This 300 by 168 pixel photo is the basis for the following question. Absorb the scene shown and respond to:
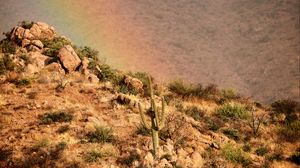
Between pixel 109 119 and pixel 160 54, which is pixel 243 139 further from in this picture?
pixel 160 54

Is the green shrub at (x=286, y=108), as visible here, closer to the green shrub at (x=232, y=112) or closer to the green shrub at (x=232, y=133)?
the green shrub at (x=232, y=112)

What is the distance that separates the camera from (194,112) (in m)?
17.2

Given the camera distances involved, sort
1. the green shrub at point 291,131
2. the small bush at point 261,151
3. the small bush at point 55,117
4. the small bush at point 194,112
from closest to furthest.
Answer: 1. the small bush at point 55,117
2. the small bush at point 261,151
3. the green shrub at point 291,131
4. the small bush at point 194,112

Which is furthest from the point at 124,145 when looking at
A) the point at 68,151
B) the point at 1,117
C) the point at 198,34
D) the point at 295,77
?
the point at 198,34

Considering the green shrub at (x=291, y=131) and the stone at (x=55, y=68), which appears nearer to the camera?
the green shrub at (x=291, y=131)

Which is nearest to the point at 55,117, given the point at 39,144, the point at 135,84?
the point at 39,144

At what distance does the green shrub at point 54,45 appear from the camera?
21.0m

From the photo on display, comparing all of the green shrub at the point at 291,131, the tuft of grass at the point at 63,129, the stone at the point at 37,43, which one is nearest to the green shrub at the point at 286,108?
the green shrub at the point at 291,131

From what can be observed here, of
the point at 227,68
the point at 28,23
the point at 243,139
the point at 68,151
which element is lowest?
the point at 227,68

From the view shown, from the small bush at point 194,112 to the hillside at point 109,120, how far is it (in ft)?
0.15

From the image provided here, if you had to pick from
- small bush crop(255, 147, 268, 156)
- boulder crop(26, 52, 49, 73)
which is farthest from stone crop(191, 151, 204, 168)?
boulder crop(26, 52, 49, 73)

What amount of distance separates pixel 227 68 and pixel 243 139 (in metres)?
45.9

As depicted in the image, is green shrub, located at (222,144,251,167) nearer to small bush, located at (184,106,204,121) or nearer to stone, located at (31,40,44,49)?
small bush, located at (184,106,204,121)

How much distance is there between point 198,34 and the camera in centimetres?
7131
